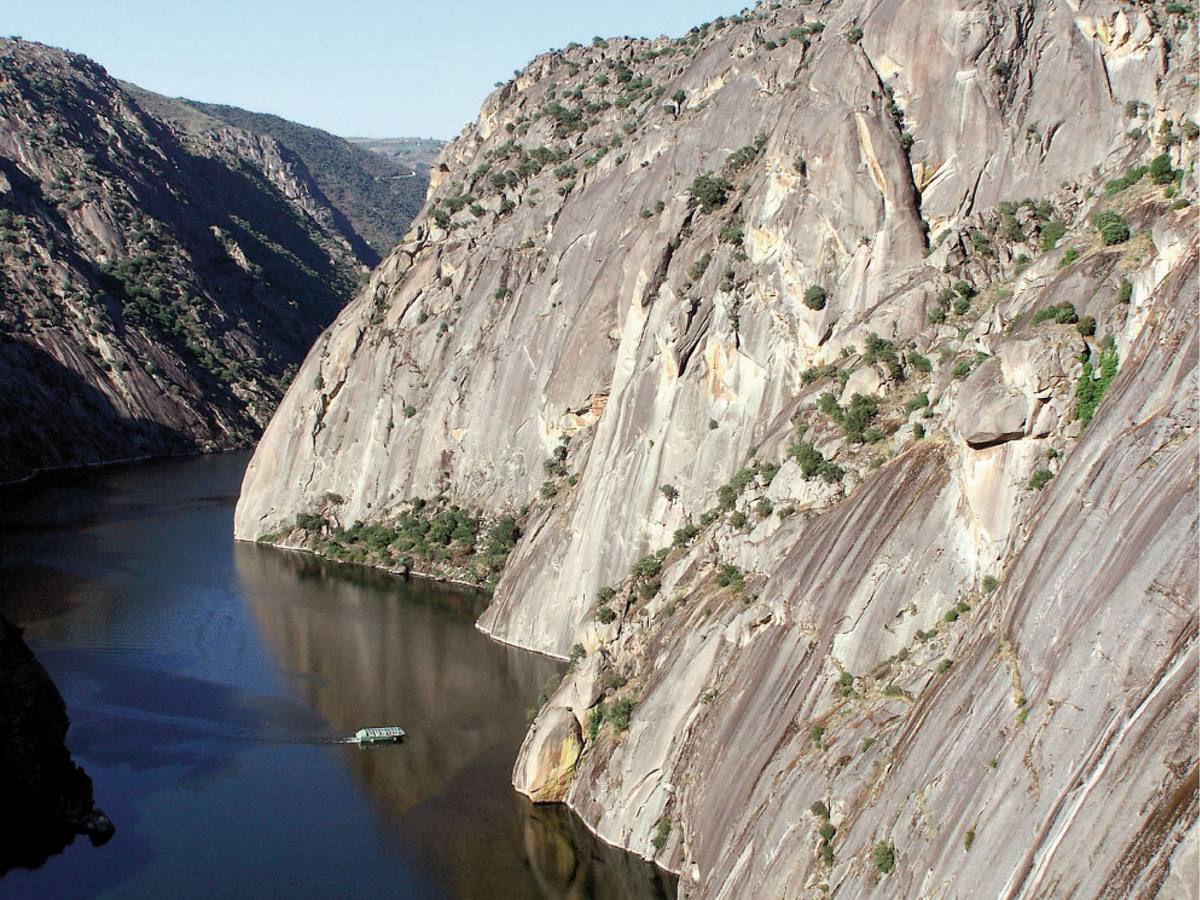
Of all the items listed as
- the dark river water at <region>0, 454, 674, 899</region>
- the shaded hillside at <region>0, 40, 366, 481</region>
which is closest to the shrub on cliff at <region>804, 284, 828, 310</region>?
the dark river water at <region>0, 454, 674, 899</region>

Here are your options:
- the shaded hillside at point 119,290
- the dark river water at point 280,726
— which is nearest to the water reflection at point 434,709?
the dark river water at point 280,726

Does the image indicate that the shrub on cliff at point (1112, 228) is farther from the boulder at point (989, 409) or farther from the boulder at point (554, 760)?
the boulder at point (554, 760)

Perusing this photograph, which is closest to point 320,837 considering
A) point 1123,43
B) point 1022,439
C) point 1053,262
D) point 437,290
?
point 1022,439

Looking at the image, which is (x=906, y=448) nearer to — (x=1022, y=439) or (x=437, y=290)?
(x=1022, y=439)

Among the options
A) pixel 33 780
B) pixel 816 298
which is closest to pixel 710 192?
pixel 816 298

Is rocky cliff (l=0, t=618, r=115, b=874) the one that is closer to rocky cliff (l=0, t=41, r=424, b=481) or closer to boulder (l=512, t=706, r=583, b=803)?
boulder (l=512, t=706, r=583, b=803)
